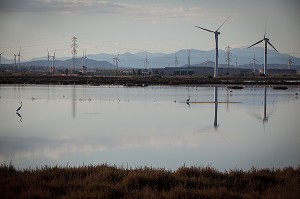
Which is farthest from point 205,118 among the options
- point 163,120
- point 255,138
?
point 255,138

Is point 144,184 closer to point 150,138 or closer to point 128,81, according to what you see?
point 150,138

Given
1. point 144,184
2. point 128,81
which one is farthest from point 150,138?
point 128,81

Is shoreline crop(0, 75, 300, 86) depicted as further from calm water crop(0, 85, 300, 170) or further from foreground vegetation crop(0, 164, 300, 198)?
A: foreground vegetation crop(0, 164, 300, 198)

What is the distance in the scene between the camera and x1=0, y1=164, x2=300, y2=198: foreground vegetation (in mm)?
9984

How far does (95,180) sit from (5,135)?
1320 cm

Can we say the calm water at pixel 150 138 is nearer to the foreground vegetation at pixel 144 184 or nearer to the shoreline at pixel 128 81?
the foreground vegetation at pixel 144 184

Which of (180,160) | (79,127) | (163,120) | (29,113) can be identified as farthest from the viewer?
(29,113)

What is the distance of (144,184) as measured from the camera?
11227 mm

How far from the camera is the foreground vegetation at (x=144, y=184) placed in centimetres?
998

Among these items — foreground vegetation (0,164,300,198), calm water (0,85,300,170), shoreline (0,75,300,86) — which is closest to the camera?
foreground vegetation (0,164,300,198)

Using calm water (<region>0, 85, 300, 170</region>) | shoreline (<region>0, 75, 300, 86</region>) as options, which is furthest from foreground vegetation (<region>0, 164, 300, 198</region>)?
shoreline (<region>0, 75, 300, 86</region>)

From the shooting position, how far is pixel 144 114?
35.0 m

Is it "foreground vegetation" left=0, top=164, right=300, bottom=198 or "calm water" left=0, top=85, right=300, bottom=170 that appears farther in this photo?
"calm water" left=0, top=85, right=300, bottom=170

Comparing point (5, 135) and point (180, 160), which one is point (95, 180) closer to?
point (180, 160)
